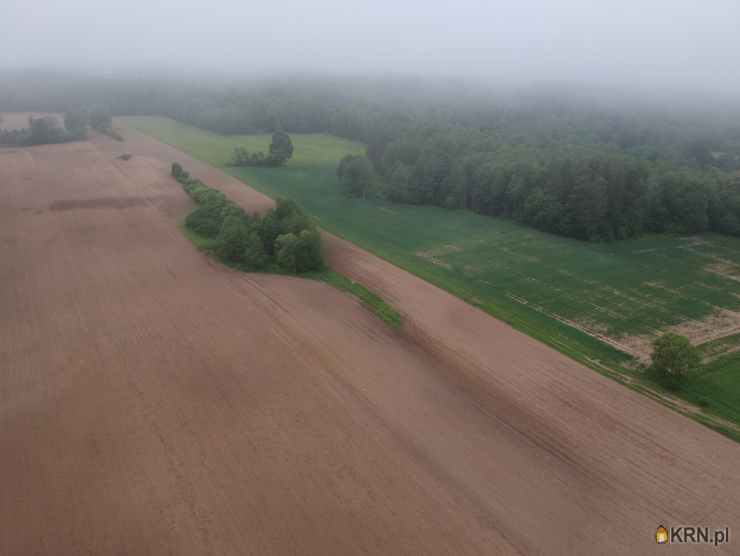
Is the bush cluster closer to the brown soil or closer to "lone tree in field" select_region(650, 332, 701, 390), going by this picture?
the brown soil

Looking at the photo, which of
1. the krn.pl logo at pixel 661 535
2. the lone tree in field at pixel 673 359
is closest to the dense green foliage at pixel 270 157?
the lone tree in field at pixel 673 359

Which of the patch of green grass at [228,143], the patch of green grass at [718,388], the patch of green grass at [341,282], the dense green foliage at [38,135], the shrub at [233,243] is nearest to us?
the patch of green grass at [718,388]

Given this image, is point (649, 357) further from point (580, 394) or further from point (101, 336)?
point (101, 336)

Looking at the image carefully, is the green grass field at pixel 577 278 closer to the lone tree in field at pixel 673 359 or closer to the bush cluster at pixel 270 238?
the lone tree in field at pixel 673 359

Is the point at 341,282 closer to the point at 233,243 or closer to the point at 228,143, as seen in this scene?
the point at 233,243

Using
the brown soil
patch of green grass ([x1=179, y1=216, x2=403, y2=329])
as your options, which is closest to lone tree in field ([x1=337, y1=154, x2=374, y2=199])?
patch of green grass ([x1=179, y1=216, x2=403, y2=329])

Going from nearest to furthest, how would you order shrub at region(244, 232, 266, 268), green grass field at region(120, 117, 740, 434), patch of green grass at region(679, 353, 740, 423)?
patch of green grass at region(679, 353, 740, 423) → green grass field at region(120, 117, 740, 434) → shrub at region(244, 232, 266, 268)

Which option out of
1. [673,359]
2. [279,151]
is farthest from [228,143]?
[673,359]
